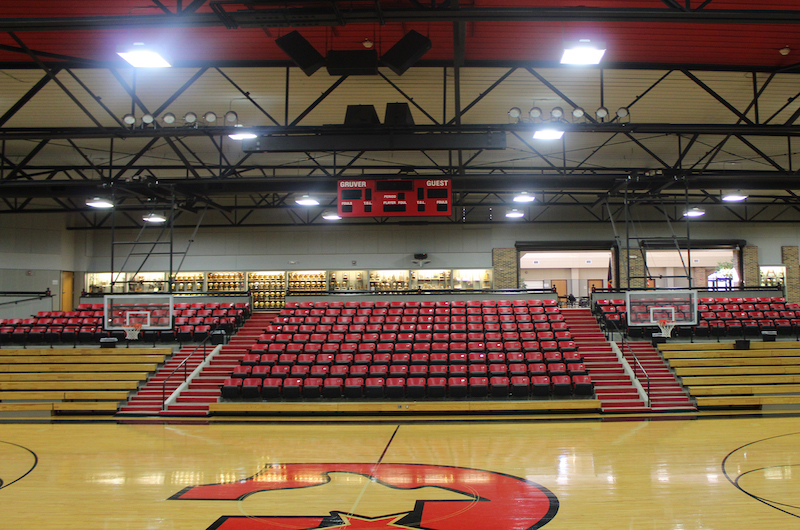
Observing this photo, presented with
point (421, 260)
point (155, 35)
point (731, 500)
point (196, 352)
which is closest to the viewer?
point (731, 500)

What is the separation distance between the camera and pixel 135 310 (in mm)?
12773

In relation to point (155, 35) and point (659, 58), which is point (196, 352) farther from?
point (659, 58)

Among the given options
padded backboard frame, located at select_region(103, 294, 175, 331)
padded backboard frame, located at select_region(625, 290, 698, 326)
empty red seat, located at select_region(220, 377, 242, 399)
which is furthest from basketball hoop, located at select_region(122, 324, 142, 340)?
padded backboard frame, located at select_region(625, 290, 698, 326)

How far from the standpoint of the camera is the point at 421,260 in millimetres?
23188

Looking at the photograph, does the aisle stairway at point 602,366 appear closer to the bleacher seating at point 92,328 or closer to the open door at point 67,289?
the bleacher seating at point 92,328

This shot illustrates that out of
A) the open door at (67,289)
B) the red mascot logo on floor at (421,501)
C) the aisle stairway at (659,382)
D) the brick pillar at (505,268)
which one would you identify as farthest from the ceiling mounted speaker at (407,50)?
the open door at (67,289)

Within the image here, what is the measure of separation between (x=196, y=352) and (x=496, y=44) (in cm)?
1252

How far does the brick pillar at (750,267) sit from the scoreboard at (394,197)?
60.6 ft

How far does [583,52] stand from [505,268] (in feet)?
52.9

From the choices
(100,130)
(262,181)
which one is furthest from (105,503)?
(262,181)

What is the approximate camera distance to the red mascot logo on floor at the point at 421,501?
589 centimetres

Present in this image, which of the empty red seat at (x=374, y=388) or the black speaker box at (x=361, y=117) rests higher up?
the black speaker box at (x=361, y=117)

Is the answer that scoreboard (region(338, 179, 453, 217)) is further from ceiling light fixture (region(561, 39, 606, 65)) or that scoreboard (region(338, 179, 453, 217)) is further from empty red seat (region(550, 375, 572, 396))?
empty red seat (region(550, 375, 572, 396))

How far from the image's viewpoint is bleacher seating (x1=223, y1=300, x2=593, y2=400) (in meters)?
13.0
